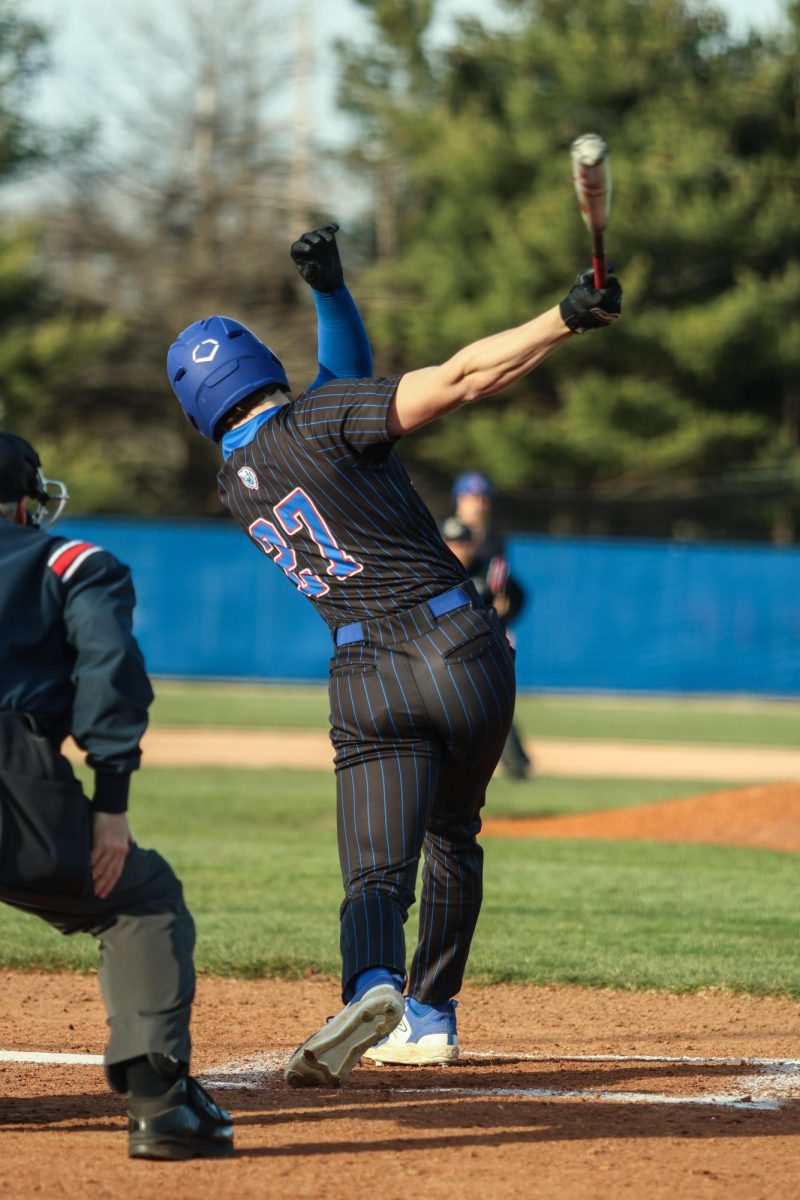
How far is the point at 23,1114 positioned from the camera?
170 inches

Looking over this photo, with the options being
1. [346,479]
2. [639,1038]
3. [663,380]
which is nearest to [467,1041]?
[639,1038]

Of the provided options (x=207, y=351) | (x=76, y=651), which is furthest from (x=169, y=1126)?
(x=207, y=351)

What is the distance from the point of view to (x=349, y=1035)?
4.27m

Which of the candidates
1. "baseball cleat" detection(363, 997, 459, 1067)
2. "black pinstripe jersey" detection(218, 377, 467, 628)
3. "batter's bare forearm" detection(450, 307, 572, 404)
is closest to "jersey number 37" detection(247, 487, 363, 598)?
"black pinstripe jersey" detection(218, 377, 467, 628)

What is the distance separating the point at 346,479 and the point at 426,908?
1.33 m

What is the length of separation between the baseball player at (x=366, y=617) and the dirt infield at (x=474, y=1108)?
0.29 metres

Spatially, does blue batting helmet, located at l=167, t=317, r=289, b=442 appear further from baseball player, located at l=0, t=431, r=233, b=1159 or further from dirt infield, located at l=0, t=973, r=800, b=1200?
dirt infield, located at l=0, t=973, r=800, b=1200

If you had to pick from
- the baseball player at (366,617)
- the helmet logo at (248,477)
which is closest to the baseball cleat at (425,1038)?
the baseball player at (366,617)

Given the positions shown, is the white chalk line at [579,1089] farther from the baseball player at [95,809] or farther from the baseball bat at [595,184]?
the baseball bat at [595,184]

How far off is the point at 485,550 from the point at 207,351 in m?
7.76

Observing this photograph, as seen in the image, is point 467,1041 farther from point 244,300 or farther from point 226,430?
point 244,300

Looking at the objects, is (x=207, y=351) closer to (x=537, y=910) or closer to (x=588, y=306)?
(x=588, y=306)

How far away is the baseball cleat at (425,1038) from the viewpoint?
16.3 feet

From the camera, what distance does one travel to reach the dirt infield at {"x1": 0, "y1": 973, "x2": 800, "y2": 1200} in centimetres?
375
